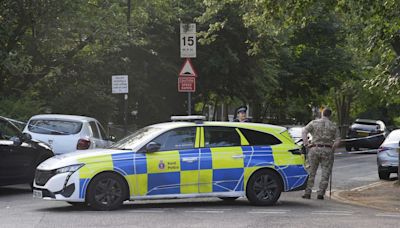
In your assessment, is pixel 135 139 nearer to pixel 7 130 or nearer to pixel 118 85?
pixel 7 130

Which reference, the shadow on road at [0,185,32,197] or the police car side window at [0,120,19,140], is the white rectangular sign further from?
the police car side window at [0,120,19,140]

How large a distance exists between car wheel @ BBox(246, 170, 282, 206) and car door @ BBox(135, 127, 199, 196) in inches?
39.3

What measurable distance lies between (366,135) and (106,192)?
1004 inches

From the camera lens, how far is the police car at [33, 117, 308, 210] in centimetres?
1103

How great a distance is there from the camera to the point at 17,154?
13.5m

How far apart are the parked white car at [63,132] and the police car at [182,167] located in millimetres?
3371

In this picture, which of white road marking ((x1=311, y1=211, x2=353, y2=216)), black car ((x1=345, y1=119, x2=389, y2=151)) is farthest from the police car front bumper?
black car ((x1=345, y1=119, x2=389, y2=151))

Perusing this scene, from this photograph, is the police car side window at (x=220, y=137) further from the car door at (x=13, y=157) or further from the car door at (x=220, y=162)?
the car door at (x=13, y=157)

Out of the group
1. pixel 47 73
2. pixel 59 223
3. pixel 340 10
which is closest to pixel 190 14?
pixel 47 73

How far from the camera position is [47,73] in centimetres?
2311

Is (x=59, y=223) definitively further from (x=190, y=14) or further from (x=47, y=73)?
(x=190, y=14)

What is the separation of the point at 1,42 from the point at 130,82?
853 cm

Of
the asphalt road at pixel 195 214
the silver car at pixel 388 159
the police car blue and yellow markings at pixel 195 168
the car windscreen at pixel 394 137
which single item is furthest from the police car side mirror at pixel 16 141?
the car windscreen at pixel 394 137

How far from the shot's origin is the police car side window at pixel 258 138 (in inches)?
482
